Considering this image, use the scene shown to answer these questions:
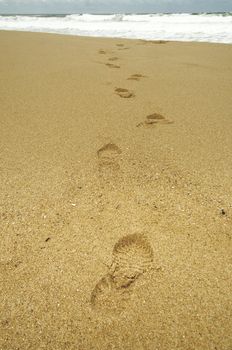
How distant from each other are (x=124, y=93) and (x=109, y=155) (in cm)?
102

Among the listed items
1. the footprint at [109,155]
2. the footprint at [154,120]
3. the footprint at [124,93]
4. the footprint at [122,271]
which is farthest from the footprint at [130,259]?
the footprint at [124,93]

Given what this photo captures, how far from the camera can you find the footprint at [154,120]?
2077mm

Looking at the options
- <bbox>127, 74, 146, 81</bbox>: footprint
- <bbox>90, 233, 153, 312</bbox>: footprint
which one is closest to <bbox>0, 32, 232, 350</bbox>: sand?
<bbox>90, 233, 153, 312</bbox>: footprint

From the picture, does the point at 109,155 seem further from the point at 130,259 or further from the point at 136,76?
the point at 136,76

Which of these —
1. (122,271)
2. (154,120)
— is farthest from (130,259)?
(154,120)

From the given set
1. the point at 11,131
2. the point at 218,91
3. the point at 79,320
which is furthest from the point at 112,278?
the point at 218,91

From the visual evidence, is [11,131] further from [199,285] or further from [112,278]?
[199,285]

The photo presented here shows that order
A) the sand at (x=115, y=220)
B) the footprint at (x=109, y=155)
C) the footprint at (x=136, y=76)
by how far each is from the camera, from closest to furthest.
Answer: the sand at (x=115, y=220) → the footprint at (x=109, y=155) → the footprint at (x=136, y=76)

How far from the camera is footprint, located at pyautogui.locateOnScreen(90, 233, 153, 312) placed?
1.04m

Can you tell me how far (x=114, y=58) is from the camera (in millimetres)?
3766

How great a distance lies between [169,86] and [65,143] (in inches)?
53.1

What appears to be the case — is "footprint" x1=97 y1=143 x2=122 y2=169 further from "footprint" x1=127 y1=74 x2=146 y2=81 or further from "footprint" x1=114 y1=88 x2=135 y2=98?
"footprint" x1=127 y1=74 x2=146 y2=81

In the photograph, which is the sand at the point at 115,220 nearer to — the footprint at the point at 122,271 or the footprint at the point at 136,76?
the footprint at the point at 122,271

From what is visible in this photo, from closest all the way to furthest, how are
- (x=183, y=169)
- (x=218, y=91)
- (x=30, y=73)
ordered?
(x=183, y=169)
(x=218, y=91)
(x=30, y=73)
